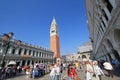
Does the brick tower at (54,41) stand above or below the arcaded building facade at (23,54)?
above

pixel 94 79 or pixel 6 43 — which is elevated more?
pixel 6 43

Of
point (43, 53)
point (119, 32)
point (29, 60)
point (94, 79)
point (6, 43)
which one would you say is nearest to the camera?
point (94, 79)

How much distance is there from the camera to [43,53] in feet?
175

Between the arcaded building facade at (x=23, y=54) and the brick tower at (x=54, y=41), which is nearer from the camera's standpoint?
the arcaded building facade at (x=23, y=54)

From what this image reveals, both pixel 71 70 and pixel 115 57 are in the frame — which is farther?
pixel 115 57

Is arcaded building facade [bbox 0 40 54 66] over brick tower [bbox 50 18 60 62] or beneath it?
beneath

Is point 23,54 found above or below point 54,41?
below

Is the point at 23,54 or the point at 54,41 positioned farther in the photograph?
the point at 54,41

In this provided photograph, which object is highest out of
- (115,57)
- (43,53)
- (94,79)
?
(43,53)

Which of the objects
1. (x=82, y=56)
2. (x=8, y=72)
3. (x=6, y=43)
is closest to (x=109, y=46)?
(x=6, y=43)

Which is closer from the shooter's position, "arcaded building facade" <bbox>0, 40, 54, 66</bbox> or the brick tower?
"arcaded building facade" <bbox>0, 40, 54, 66</bbox>

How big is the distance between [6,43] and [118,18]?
439 inches

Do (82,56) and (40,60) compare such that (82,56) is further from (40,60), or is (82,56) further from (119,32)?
(119,32)

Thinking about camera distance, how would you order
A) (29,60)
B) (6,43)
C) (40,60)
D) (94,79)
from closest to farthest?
(94,79), (6,43), (29,60), (40,60)
